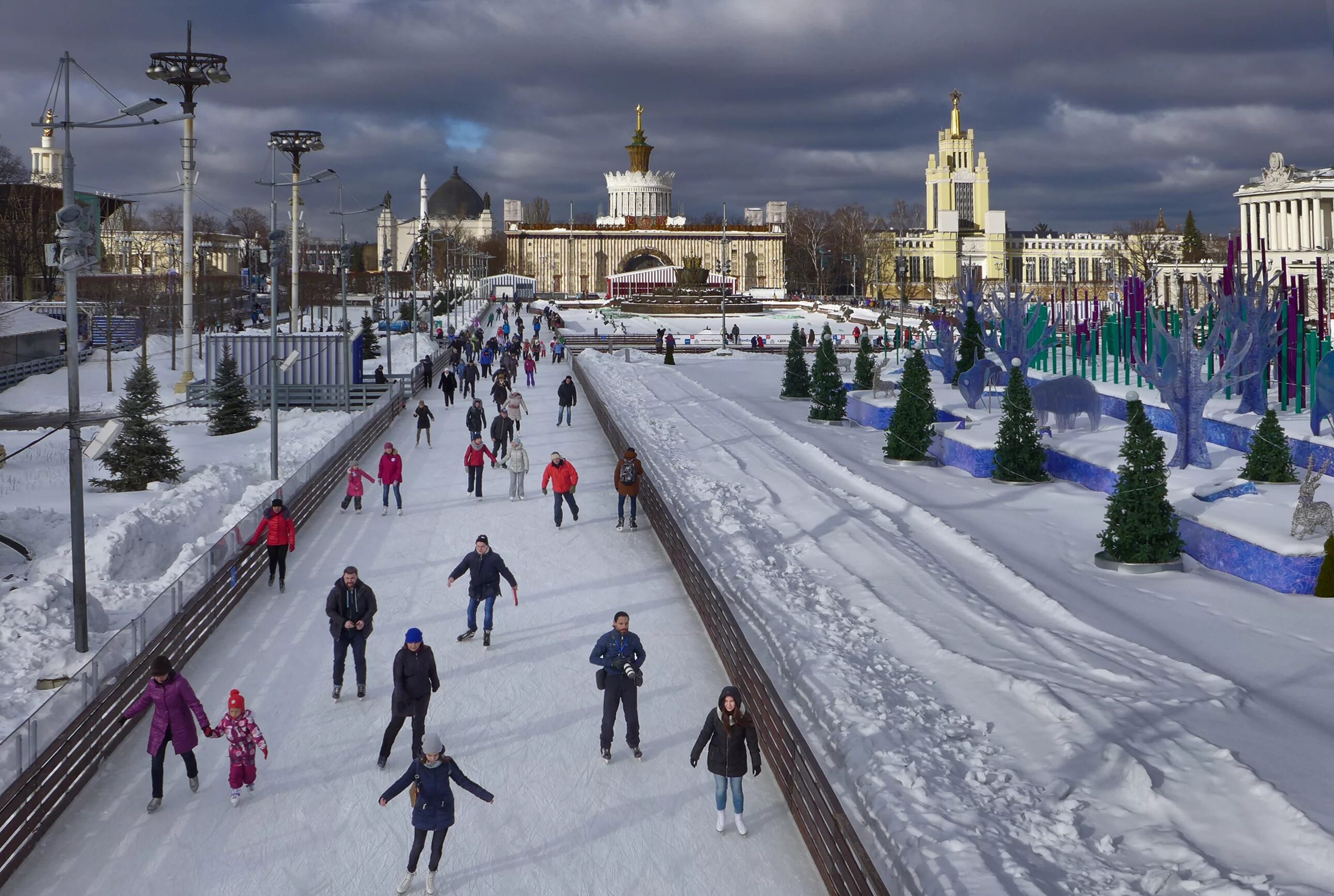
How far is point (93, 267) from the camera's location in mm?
11992

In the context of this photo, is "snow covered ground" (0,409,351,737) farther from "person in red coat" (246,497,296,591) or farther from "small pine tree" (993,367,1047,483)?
"small pine tree" (993,367,1047,483)

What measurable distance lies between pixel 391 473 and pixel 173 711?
30.0 ft

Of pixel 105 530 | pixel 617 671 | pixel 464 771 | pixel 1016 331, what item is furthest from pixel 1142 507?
pixel 1016 331

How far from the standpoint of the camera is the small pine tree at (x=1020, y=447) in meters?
20.5

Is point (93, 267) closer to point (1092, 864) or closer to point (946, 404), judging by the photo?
point (1092, 864)

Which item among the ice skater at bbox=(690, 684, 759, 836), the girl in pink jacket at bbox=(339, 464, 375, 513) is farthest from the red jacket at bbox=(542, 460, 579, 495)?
the ice skater at bbox=(690, 684, 759, 836)

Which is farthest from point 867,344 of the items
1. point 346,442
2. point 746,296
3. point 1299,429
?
point 746,296

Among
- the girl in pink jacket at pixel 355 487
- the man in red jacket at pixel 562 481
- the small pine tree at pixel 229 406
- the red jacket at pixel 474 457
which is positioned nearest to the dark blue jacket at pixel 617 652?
the man in red jacket at pixel 562 481

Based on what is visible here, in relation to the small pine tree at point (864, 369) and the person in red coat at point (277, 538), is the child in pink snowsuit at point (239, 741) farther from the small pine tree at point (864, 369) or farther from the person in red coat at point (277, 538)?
the small pine tree at point (864, 369)

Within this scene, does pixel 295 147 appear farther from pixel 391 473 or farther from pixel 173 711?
pixel 173 711

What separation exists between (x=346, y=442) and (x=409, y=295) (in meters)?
80.9

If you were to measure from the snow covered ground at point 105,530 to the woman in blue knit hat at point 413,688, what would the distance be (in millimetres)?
3178

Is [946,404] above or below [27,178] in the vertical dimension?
below

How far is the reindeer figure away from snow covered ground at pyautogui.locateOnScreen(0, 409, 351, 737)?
41.2ft
